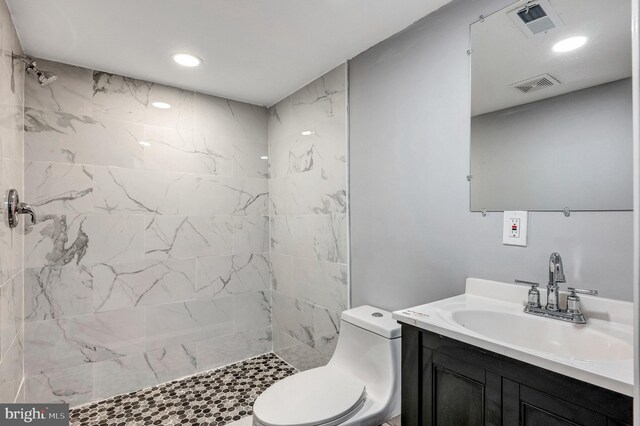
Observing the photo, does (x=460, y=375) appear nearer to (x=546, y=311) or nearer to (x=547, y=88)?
(x=546, y=311)

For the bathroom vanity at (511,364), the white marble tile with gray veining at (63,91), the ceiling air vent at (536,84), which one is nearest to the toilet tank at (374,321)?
the bathroom vanity at (511,364)

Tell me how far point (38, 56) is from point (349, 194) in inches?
83.7

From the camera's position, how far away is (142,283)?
7.98 ft

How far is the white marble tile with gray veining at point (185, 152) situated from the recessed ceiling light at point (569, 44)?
7.45 feet

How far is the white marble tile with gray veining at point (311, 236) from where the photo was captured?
2.29 metres

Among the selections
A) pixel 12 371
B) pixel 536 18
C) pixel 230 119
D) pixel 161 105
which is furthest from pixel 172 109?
pixel 536 18

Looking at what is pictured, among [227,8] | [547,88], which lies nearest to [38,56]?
[227,8]

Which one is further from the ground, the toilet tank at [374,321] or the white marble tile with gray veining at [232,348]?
the toilet tank at [374,321]

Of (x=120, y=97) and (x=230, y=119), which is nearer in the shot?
(x=120, y=97)

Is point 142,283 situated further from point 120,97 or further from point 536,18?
point 536,18

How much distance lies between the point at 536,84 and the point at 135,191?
2.45 m

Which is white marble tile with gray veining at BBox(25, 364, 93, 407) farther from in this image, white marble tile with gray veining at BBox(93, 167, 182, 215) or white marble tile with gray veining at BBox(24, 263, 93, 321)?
white marble tile with gray veining at BBox(93, 167, 182, 215)

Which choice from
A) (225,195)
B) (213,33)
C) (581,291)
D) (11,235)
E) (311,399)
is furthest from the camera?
(225,195)

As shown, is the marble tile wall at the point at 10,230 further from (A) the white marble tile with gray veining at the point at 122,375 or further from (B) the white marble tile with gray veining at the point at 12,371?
(A) the white marble tile with gray veining at the point at 122,375
